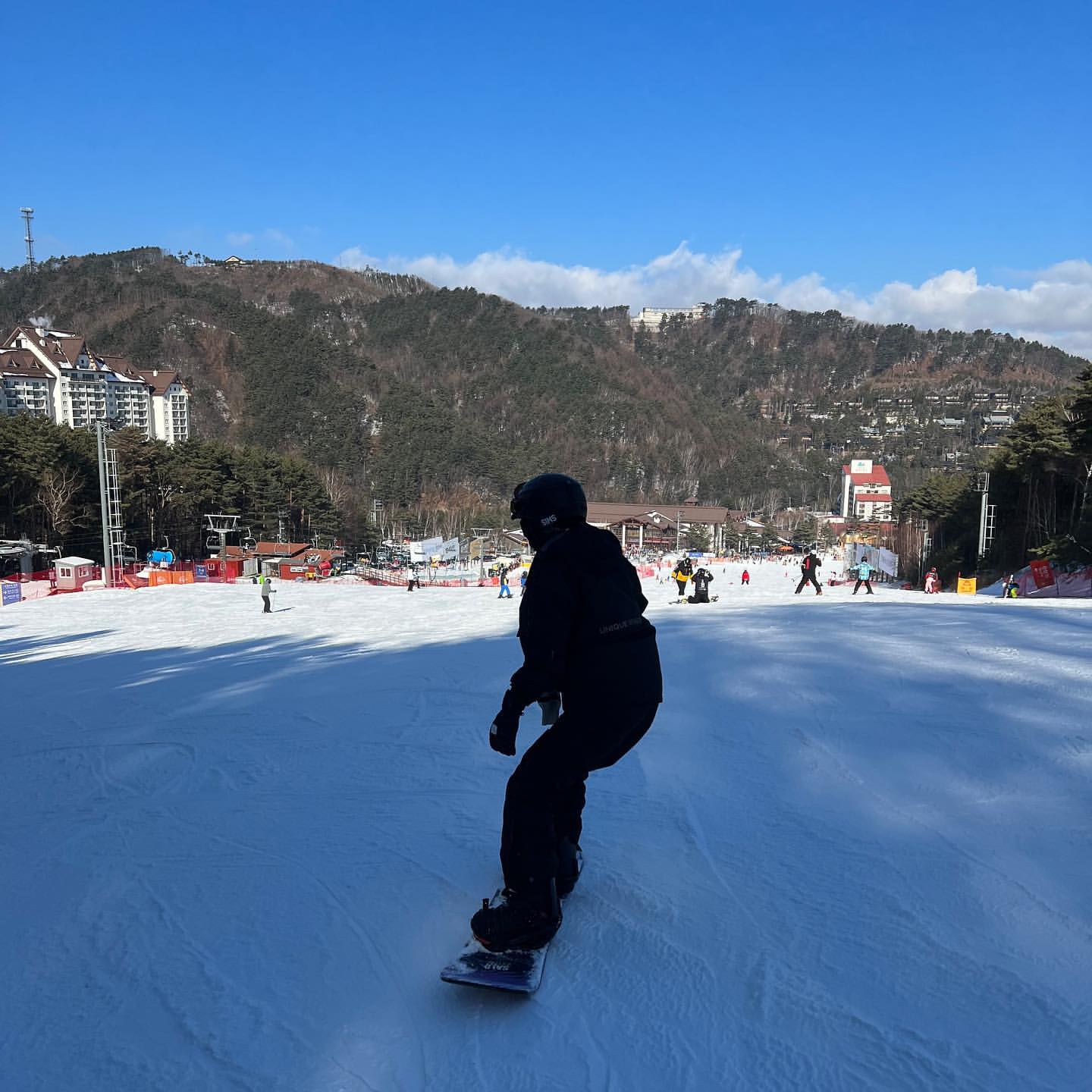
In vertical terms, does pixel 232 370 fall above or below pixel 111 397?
above

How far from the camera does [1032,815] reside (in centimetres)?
309

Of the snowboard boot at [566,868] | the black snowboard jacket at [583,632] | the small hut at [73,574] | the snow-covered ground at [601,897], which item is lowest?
the small hut at [73,574]

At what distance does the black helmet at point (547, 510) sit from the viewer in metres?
2.36

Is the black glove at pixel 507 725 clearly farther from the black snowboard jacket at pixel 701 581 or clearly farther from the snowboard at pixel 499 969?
the black snowboard jacket at pixel 701 581

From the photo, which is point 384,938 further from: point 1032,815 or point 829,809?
point 1032,815

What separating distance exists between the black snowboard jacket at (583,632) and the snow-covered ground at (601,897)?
0.81 m

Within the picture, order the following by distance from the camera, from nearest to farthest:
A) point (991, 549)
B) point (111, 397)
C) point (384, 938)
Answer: point (384, 938)
point (991, 549)
point (111, 397)

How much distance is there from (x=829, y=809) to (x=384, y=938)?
193cm

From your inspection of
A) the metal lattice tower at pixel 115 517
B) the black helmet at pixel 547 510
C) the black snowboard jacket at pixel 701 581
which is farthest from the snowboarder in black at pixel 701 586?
the metal lattice tower at pixel 115 517

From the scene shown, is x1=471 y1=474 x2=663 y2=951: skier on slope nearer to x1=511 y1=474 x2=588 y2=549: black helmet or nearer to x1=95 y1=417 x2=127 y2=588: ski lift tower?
x1=511 y1=474 x2=588 y2=549: black helmet

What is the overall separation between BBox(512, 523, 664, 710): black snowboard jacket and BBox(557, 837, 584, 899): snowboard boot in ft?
2.04

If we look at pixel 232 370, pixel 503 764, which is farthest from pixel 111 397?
pixel 503 764

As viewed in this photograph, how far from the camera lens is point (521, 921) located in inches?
90.2

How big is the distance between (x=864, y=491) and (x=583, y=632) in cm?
16531
